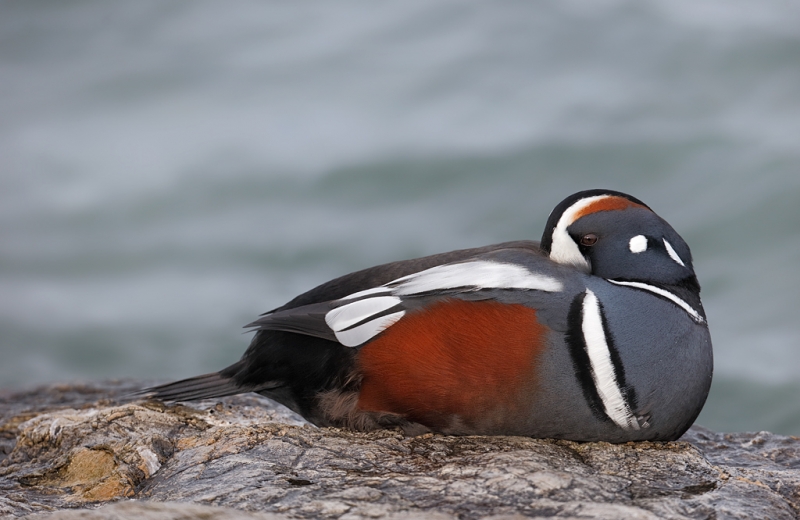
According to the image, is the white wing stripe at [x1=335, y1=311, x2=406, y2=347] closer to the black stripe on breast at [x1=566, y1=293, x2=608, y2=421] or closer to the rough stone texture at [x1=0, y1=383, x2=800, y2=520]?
the rough stone texture at [x1=0, y1=383, x2=800, y2=520]

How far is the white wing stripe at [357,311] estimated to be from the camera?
11.3ft

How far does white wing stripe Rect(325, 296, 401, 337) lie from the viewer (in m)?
3.43

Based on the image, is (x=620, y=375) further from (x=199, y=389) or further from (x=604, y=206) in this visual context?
(x=199, y=389)

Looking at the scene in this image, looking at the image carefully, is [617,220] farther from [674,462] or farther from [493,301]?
[674,462]

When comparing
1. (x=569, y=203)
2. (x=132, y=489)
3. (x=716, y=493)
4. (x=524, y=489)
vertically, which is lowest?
(x=716, y=493)

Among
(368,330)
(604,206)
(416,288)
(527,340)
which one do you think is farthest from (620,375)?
(368,330)

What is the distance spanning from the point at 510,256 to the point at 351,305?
638 millimetres

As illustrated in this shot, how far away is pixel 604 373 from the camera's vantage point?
10.5 feet

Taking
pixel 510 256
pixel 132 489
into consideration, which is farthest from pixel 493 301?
pixel 132 489

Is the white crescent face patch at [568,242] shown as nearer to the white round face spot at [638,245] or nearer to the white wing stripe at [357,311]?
the white round face spot at [638,245]

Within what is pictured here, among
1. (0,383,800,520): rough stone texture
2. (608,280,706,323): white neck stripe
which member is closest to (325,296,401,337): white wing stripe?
(0,383,800,520): rough stone texture

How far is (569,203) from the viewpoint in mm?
3568

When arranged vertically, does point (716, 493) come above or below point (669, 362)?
below

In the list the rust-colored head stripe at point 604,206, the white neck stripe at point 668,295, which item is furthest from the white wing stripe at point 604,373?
the rust-colored head stripe at point 604,206
